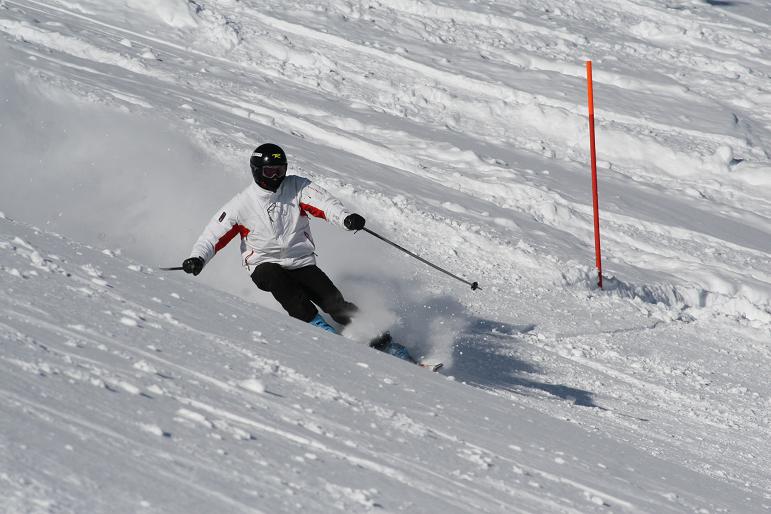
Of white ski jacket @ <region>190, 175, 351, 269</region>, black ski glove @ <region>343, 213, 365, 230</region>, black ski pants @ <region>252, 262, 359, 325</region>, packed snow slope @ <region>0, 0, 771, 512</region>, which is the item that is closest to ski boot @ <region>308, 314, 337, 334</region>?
black ski pants @ <region>252, 262, 359, 325</region>

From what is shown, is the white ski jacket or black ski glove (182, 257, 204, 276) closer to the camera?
black ski glove (182, 257, 204, 276)

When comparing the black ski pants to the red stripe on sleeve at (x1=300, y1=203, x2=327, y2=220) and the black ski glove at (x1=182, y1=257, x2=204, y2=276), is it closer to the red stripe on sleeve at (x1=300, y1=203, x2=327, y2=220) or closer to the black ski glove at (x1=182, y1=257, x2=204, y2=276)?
the red stripe on sleeve at (x1=300, y1=203, x2=327, y2=220)

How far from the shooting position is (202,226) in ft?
31.2

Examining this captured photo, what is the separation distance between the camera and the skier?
7199 mm

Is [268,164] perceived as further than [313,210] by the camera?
No

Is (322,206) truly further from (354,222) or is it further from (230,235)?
(230,235)

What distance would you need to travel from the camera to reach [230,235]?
7348 millimetres

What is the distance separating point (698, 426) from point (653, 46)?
12.5m

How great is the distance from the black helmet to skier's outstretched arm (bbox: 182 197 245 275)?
0.95 ft

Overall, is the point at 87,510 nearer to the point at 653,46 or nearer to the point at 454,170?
the point at 454,170

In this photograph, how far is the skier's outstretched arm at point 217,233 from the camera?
7.12m

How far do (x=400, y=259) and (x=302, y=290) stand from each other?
2491mm

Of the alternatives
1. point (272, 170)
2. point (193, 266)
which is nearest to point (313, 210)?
point (272, 170)

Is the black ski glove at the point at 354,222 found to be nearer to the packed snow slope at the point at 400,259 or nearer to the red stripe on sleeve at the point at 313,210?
the red stripe on sleeve at the point at 313,210
